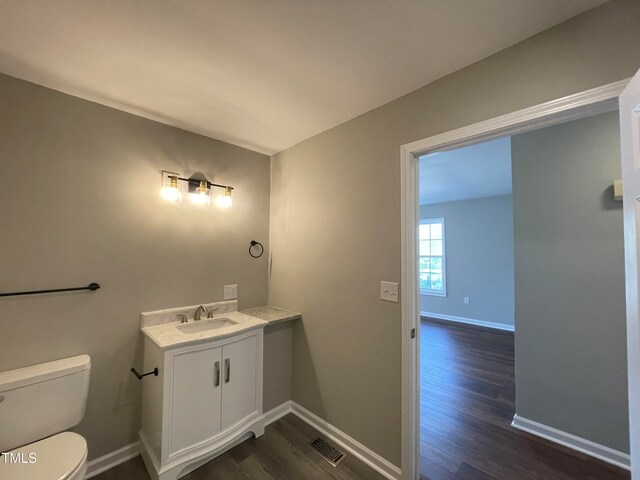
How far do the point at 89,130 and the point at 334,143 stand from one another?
5.53ft

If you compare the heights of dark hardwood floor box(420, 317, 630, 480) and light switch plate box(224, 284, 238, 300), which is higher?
light switch plate box(224, 284, 238, 300)

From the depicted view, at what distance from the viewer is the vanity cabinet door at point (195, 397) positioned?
5.11ft

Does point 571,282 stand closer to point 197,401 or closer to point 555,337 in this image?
point 555,337

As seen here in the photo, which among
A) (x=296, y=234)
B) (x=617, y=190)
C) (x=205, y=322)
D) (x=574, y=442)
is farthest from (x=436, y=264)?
(x=205, y=322)

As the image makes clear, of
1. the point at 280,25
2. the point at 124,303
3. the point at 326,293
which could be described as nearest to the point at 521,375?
the point at 326,293

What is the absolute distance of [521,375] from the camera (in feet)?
6.97

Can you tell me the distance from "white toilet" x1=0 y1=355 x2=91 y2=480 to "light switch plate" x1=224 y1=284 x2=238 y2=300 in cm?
97

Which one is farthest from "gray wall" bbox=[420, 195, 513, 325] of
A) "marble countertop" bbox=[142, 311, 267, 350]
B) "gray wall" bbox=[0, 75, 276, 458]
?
"marble countertop" bbox=[142, 311, 267, 350]

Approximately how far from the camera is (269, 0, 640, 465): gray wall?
1097 millimetres

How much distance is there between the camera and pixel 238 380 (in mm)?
1829

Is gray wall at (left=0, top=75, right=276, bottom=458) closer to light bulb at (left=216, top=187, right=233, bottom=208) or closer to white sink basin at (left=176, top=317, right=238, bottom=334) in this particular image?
light bulb at (left=216, top=187, right=233, bottom=208)

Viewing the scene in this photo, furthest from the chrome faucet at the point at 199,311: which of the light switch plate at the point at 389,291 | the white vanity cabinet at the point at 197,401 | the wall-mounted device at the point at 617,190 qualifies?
the wall-mounted device at the point at 617,190

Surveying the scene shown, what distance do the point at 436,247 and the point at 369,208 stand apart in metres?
4.61

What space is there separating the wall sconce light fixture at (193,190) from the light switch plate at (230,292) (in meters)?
0.73
